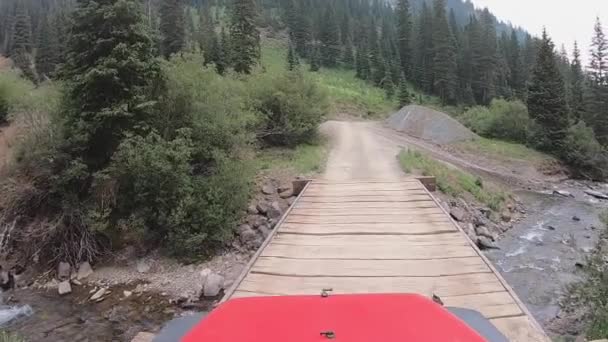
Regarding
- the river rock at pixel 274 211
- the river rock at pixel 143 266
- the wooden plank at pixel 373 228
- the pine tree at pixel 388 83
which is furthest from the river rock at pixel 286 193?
the pine tree at pixel 388 83

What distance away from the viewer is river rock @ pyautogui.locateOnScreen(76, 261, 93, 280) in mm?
9891

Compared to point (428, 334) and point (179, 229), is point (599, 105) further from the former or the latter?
point (428, 334)

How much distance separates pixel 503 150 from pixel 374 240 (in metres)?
19.2

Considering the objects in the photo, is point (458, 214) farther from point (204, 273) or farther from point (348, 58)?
point (348, 58)

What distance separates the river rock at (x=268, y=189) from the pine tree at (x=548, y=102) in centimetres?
1968

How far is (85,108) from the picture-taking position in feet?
34.9

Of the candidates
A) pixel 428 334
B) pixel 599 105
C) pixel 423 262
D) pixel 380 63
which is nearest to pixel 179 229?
pixel 423 262

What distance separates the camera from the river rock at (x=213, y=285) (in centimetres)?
883

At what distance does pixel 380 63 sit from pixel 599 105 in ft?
89.4

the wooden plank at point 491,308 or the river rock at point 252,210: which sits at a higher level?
the wooden plank at point 491,308

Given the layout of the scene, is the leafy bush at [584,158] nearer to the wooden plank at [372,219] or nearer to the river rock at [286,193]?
the river rock at [286,193]

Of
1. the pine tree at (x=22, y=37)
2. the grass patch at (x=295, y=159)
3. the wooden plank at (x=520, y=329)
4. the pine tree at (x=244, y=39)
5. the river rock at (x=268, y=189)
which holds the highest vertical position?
the pine tree at (x=22, y=37)

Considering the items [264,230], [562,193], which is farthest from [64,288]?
[562,193]

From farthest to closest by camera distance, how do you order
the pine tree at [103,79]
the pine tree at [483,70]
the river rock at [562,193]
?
the pine tree at [483,70]
the river rock at [562,193]
the pine tree at [103,79]
